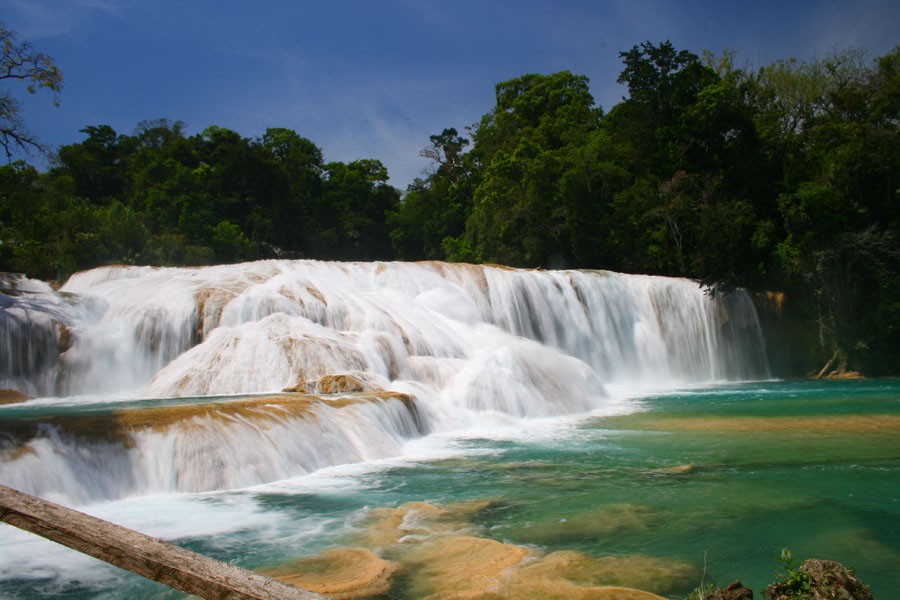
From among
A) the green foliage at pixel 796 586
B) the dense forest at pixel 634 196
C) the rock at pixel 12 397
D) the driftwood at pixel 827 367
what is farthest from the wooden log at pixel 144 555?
the driftwood at pixel 827 367

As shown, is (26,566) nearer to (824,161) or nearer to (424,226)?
(824,161)

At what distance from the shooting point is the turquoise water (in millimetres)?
4879

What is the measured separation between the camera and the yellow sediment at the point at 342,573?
424 cm

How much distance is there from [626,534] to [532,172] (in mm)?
27436

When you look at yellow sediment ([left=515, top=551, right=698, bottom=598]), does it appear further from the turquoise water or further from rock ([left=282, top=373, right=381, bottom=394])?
rock ([left=282, top=373, right=381, bottom=394])

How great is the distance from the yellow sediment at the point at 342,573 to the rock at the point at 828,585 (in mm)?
2369

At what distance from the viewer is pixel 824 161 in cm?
2498

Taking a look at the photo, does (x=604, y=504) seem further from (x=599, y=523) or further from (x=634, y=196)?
(x=634, y=196)

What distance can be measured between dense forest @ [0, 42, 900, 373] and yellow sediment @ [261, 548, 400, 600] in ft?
49.5

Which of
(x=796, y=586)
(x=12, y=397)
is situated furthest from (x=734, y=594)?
(x=12, y=397)

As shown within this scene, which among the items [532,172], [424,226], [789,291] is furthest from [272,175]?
[789,291]

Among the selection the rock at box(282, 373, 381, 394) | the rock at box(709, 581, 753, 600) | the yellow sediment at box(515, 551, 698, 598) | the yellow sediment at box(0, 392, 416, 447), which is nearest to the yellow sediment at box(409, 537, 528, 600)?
the yellow sediment at box(515, 551, 698, 598)

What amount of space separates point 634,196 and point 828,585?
89.2 feet

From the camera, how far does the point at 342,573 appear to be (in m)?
4.57
